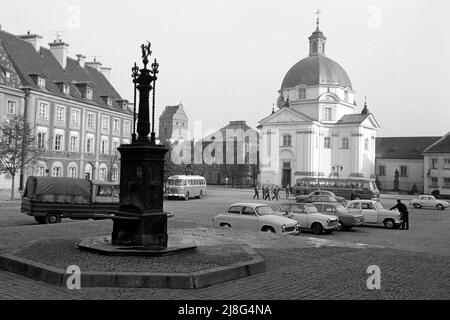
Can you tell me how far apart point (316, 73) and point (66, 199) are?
60.8 meters

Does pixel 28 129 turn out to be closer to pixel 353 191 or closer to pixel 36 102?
pixel 36 102

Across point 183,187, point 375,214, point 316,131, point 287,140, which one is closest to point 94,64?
point 183,187

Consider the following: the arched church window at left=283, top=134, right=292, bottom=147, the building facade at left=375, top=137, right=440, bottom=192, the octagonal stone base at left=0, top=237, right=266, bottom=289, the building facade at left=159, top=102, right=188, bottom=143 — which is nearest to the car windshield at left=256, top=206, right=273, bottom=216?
the octagonal stone base at left=0, top=237, right=266, bottom=289

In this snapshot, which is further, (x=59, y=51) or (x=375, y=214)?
(x=59, y=51)

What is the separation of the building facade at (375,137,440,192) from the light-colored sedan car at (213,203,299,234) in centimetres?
6563

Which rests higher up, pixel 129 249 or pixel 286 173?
pixel 286 173

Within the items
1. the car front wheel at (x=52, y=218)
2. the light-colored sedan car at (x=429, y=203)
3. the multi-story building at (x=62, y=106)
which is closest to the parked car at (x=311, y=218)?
the car front wheel at (x=52, y=218)

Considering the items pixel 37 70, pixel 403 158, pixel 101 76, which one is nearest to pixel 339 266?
pixel 37 70

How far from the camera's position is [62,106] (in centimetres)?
4994

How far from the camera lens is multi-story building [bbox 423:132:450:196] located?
227 feet

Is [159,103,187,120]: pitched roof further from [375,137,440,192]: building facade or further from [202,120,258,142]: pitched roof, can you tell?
[375,137,440,192]: building facade

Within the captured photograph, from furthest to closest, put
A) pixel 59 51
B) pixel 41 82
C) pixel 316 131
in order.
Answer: pixel 316 131
pixel 59 51
pixel 41 82

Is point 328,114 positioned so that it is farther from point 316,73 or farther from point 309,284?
point 309,284
